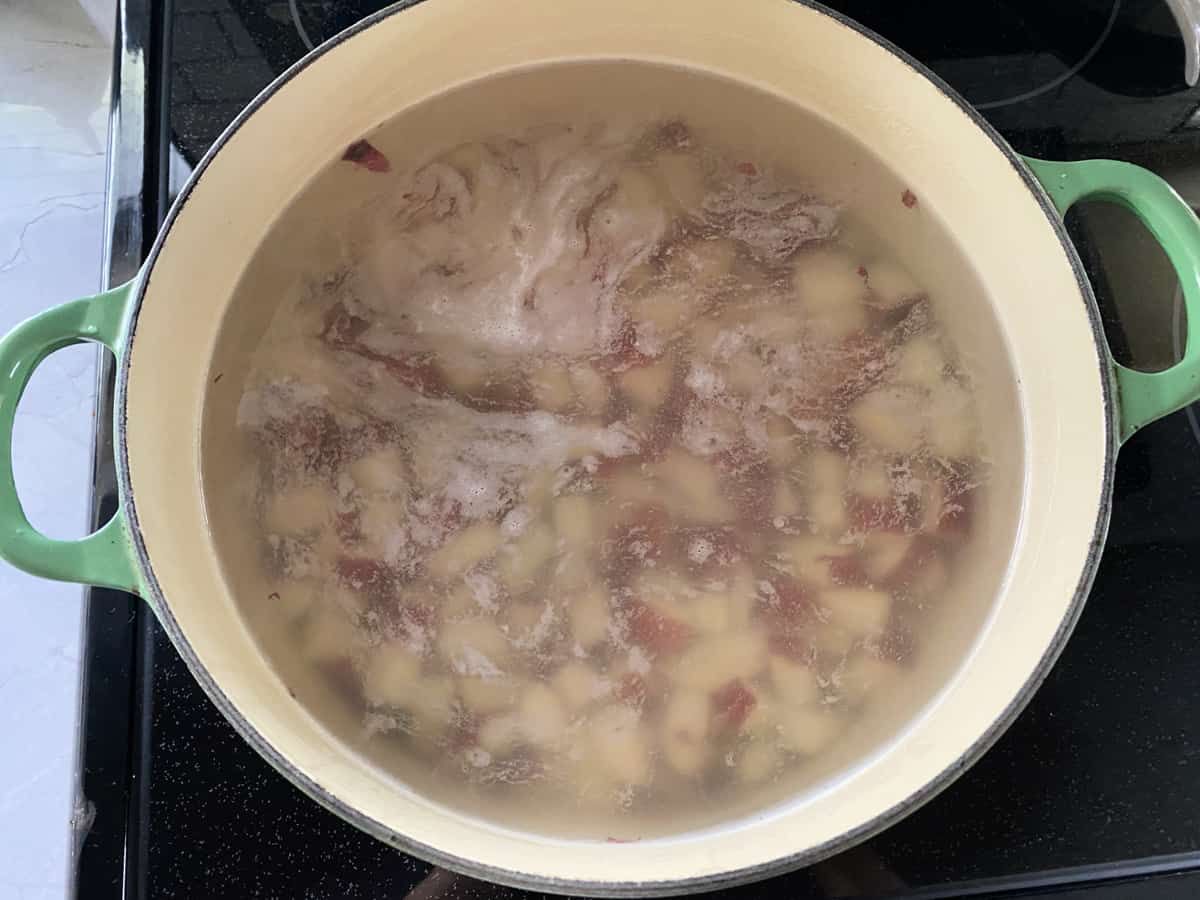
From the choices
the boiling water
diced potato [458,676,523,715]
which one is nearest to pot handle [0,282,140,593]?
the boiling water

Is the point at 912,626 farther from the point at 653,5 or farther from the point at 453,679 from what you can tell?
the point at 653,5

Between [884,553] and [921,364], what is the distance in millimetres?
165

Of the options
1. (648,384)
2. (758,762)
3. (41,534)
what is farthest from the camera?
(648,384)

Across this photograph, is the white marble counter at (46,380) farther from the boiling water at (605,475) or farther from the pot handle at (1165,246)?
the pot handle at (1165,246)

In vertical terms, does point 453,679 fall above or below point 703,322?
below

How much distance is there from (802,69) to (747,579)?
0.41 m

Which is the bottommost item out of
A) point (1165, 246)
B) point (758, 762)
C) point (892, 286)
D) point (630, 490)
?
point (758, 762)

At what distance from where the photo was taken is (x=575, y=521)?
2.58 feet

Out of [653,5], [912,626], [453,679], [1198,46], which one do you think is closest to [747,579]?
[912,626]

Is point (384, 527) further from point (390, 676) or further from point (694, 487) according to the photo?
point (694, 487)

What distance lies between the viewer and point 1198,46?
2.54ft

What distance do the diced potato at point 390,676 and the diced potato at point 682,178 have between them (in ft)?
1.48

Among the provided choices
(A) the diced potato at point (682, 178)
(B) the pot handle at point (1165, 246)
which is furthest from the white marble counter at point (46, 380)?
(B) the pot handle at point (1165, 246)

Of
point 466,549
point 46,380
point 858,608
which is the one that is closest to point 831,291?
point 858,608
